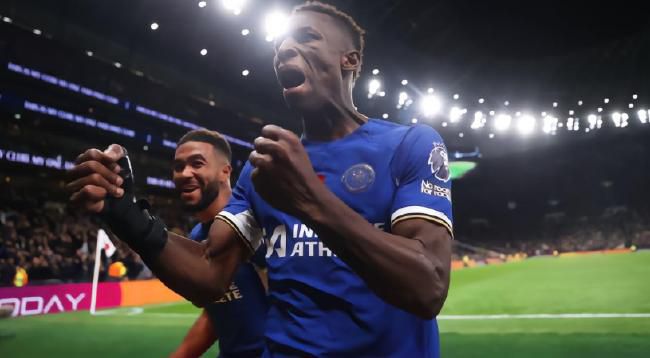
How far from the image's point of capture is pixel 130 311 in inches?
541

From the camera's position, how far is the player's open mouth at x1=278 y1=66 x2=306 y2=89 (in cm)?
184

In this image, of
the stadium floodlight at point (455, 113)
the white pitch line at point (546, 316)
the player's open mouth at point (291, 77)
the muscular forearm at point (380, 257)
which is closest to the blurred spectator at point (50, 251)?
the white pitch line at point (546, 316)

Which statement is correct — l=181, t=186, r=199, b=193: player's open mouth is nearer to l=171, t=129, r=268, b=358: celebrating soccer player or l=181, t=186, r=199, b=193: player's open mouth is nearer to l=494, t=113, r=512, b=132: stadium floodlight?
l=171, t=129, r=268, b=358: celebrating soccer player

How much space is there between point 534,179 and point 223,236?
5579 centimetres

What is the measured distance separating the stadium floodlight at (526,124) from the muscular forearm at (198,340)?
165 feet

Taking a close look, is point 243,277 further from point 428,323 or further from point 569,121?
point 569,121

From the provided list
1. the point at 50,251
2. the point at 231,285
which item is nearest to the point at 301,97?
the point at 231,285

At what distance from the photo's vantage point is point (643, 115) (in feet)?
146

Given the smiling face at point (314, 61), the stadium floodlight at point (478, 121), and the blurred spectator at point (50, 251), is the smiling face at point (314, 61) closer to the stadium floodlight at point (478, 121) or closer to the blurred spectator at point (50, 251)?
the blurred spectator at point (50, 251)

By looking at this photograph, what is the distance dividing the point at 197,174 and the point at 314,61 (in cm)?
198

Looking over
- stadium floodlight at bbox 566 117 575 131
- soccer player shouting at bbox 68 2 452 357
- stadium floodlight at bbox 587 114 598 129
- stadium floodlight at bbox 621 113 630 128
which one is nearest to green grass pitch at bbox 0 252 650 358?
soccer player shouting at bbox 68 2 452 357

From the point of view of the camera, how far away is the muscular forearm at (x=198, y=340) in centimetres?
356

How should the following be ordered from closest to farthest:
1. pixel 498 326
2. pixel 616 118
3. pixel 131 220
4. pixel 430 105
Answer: pixel 131 220 < pixel 498 326 < pixel 430 105 < pixel 616 118

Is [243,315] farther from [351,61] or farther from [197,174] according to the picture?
[351,61]
